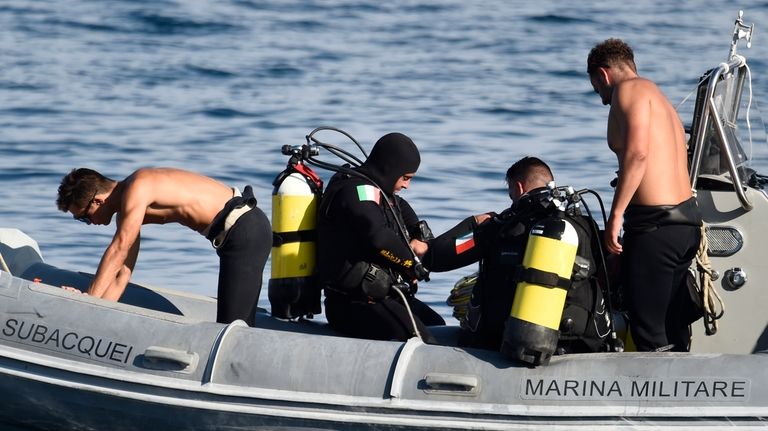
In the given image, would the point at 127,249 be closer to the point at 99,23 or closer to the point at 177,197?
the point at 177,197

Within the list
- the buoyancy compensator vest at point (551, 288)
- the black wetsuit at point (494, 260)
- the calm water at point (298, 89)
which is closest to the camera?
the buoyancy compensator vest at point (551, 288)

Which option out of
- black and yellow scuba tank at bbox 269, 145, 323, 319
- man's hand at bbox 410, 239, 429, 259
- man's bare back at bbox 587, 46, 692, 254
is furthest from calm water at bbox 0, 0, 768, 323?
man's bare back at bbox 587, 46, 692, 254

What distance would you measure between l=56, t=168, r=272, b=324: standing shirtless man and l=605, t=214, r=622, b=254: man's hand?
1.51 m

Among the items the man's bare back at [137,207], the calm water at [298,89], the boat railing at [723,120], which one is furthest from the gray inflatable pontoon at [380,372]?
the calm water at [298,89]

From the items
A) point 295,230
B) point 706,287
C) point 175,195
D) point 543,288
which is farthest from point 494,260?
point 175,195

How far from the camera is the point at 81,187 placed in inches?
225

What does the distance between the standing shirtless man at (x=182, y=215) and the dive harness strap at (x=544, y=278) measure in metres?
1.35

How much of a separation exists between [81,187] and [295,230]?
3.01ft

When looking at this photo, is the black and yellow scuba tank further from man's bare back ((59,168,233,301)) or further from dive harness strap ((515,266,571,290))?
dive harness strap ((515,266,571,290))

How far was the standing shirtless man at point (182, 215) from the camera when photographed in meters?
5.64

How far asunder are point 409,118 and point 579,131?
181 cm

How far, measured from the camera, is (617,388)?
5.01 metres

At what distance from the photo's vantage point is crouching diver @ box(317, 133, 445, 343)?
18.4 ft

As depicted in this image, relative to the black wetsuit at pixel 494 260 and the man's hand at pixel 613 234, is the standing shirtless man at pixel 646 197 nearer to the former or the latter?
the man's hand at pixel 613 234
